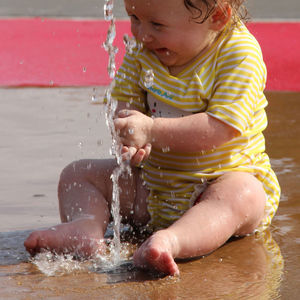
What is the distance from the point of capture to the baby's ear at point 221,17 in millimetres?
2188

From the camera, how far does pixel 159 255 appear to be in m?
1.77

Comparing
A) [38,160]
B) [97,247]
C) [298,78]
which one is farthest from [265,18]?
[97,247]

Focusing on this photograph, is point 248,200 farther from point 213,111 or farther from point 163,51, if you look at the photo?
point 163,51

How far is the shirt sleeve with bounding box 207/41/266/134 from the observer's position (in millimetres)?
2085

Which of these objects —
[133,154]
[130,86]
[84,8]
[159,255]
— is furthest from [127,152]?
[84,8]

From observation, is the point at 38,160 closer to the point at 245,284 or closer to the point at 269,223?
the point at 269,223

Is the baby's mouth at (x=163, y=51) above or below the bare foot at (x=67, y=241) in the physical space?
above

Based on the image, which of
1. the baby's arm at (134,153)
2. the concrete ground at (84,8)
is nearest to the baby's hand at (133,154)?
the baby's arm at (134,153)

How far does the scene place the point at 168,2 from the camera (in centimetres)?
209

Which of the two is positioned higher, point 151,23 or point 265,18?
point 151,23

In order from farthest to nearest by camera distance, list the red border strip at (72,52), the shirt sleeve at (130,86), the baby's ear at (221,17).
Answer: the red border strip at (72,52) < the shirt sleeve at (130,86) < the baby's ear at (221,17)

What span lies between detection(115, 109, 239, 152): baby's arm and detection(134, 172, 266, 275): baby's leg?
110 millimetres

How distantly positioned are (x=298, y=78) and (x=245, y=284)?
9.37 feet

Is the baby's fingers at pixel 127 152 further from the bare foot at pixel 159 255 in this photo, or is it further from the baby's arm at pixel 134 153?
the bare foot at pixel 159 255
